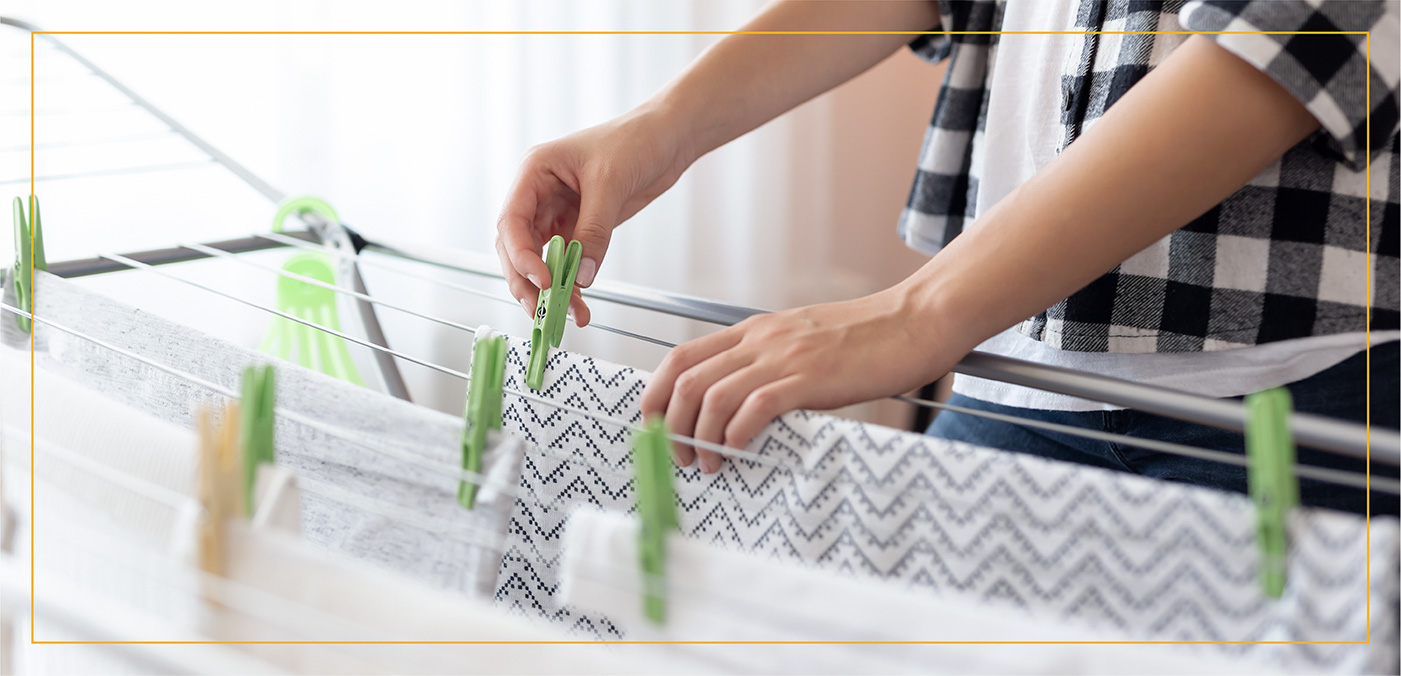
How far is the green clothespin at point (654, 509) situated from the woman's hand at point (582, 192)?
23 centimetres

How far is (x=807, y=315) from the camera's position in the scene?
0.49 metres

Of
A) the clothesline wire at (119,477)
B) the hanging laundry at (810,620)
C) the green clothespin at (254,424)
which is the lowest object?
the hanging laundry at (810,620)

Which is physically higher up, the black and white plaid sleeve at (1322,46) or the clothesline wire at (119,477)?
the black and white plaid sleeve at (1322,46)

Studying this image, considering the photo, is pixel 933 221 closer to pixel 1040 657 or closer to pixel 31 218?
pixel 1040 657

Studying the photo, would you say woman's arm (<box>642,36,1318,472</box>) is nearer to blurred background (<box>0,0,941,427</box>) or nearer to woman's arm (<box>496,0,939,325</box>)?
woman's arm (<box>496,0,939,325</box>)

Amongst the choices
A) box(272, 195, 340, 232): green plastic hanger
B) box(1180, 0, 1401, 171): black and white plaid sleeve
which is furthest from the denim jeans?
box(272, 195, 340, 232): green plastic hanger

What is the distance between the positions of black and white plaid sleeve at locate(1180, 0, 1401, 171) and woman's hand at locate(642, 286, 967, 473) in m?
0.19

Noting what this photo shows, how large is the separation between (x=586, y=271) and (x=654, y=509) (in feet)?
0.90

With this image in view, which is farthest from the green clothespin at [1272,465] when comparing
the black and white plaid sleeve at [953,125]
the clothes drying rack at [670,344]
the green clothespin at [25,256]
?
the green clothespin at [25,256]

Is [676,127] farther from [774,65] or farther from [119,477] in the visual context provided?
[119,477]

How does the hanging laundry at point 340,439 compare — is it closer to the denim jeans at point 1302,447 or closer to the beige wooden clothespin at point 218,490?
the beige wooden clothespin at point 218,490

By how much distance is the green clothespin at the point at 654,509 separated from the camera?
1.19 feet

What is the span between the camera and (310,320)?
105 centimetres

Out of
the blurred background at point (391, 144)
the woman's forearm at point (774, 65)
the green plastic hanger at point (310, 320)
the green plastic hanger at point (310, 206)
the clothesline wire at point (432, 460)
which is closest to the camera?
the clothesline wire at point (432, 460)
